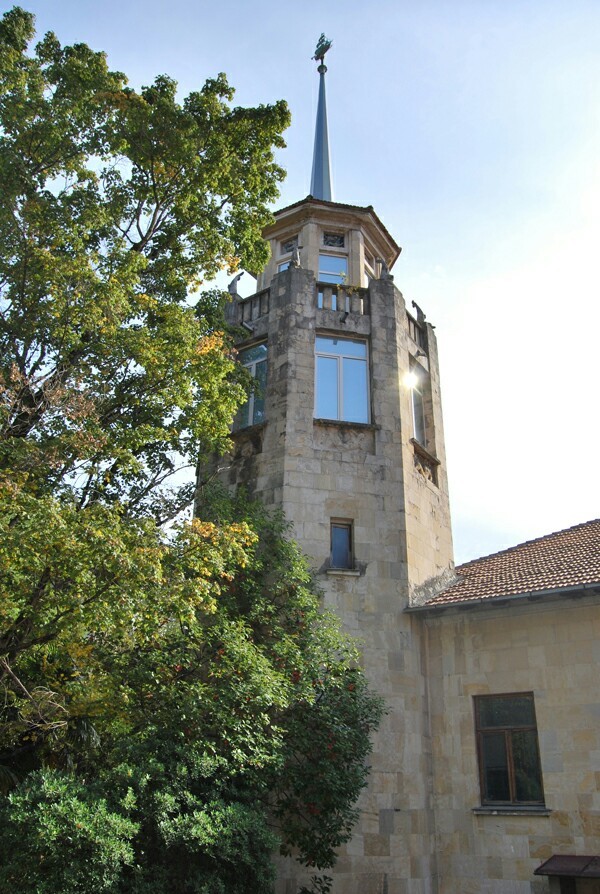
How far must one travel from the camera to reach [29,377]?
43.6 ft

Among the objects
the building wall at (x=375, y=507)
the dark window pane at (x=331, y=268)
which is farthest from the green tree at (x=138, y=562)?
the dark window pane at (x=331, y=268)

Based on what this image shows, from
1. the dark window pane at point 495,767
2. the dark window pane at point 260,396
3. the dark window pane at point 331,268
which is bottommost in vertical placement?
the dark window pane at point 495,767

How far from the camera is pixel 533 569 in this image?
17.2 metres

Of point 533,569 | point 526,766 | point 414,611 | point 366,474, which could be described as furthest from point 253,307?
point 526,766

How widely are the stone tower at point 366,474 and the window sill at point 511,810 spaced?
113 cm

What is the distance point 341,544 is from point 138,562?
7.54 meters

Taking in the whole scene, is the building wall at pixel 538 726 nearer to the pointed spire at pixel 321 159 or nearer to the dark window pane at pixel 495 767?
the dark window pane at pixel 495 767

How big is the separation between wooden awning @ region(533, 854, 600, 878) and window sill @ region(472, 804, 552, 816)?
81 cm

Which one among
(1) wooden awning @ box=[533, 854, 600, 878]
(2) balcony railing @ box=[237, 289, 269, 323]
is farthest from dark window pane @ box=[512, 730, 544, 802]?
(2) balcony railing @ box=[237, 289, 269, 323]

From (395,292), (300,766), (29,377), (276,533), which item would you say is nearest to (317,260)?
(395,292)

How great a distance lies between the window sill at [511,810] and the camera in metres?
14.1

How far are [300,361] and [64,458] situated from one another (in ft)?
26.3

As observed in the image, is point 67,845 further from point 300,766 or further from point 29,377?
point 29,377

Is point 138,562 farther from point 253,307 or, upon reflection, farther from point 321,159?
point 321,159
